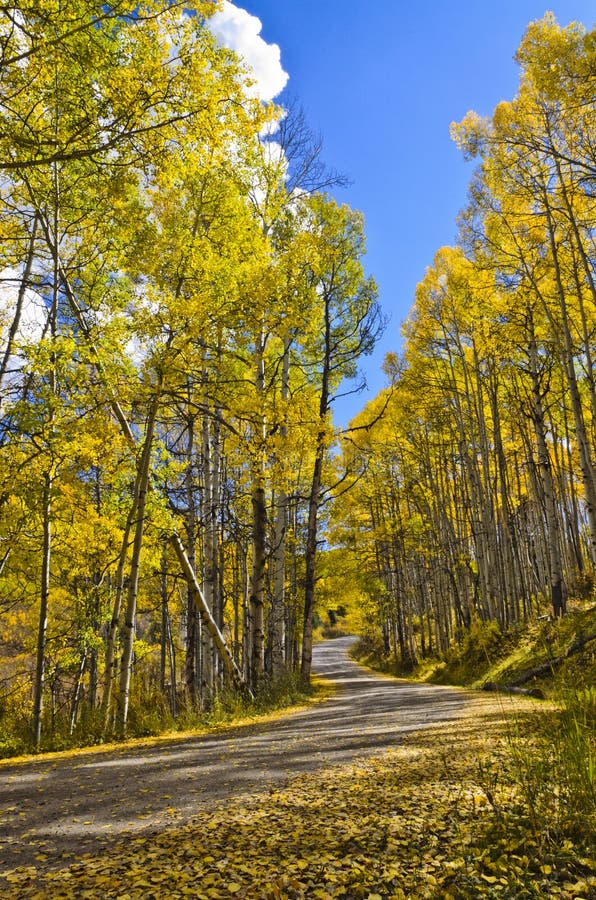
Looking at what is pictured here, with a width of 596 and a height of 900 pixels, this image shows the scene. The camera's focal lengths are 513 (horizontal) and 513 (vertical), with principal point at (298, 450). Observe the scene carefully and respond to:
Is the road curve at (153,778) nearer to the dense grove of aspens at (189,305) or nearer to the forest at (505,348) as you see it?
the dense grove of aspens at (189,305)

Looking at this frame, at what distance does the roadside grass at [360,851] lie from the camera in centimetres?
193

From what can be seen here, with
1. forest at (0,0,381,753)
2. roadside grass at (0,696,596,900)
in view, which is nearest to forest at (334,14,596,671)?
forest at (0,0,381,753)

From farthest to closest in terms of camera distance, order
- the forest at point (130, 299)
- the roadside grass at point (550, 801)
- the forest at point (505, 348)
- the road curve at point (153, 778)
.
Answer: the forest at point (505, 348) < the forest at point (130, 299) < the road curve at point (153, 778) < the roadside grass at point (550, 801)

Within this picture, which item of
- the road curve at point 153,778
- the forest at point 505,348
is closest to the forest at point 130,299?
the road curve at point 153,778

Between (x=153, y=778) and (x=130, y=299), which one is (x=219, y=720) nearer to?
(x=153, y=778)

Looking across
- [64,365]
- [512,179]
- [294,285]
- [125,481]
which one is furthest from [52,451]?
[512,179]

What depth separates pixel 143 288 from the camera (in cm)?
739

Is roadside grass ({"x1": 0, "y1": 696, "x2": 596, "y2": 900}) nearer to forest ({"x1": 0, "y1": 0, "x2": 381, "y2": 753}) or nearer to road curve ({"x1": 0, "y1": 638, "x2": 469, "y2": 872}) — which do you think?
road curve ({"x1": 0, "y1": 638, "x2": 469, "y2": 872})

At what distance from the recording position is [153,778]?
3.68m

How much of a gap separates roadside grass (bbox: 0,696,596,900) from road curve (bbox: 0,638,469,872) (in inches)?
8.7

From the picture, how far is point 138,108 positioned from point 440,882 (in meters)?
4.90

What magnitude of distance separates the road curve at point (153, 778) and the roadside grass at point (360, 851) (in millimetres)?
220

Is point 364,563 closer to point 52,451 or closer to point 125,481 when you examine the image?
point 125,481

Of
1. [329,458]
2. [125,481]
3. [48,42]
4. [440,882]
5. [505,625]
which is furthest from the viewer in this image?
[329,458]
